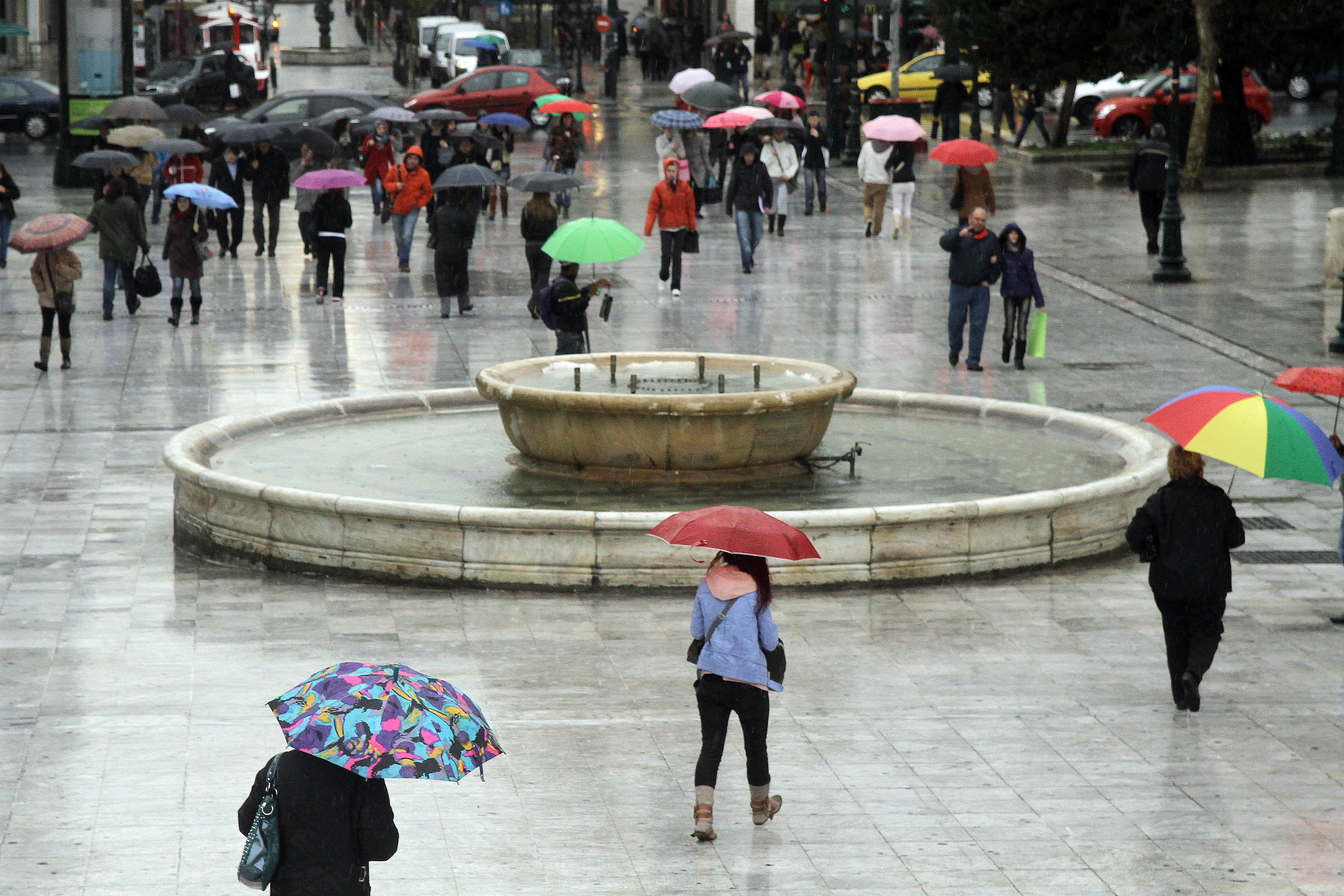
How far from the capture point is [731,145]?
32.0 meters

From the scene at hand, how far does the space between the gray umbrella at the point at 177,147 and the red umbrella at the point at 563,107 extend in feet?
27.5

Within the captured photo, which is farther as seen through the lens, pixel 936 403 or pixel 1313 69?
pixel 1313 69

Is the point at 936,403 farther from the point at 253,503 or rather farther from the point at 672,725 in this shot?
the point at 672,725

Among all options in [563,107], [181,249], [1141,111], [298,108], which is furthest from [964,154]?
[1141,111]

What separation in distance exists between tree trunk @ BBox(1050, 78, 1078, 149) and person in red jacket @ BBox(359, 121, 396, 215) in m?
14.9

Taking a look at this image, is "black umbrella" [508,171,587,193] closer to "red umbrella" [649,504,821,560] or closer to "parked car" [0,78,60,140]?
"red umbrella" [649,504,821,560]

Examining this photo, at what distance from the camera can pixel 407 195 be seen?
23.8m

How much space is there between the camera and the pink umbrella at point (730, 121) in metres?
29.5

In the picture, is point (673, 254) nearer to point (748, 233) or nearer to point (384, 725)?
point (748, 233)

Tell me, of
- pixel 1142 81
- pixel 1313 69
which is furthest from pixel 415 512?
pixel 1142 81

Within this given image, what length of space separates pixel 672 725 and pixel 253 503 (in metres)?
3.96

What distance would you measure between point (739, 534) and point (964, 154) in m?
15.8

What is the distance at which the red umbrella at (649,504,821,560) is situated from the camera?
7.26 metres

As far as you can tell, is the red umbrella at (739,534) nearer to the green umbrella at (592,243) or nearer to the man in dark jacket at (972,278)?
the green umbrella at (592,243)
